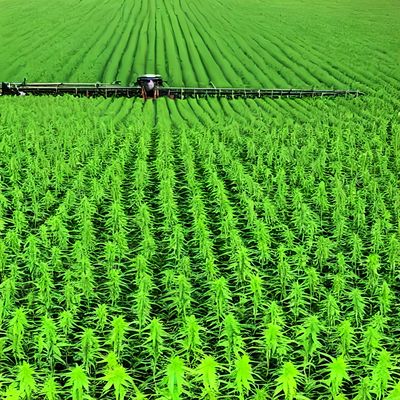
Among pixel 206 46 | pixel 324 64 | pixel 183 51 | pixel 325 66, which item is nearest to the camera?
pixel 325 66

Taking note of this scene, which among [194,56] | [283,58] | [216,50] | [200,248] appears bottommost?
[200,248]

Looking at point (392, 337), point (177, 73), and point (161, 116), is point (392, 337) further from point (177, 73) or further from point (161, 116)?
point (177, 73)

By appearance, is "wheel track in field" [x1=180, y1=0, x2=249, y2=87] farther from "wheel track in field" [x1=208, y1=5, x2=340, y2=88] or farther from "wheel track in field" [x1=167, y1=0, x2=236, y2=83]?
"wheel track in field" [x1=208, y1=5, x2=340, y2=88]

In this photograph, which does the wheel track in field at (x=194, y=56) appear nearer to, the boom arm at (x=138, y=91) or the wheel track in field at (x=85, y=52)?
the boom arm at (x=138, y=91)

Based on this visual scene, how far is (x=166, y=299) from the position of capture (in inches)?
329

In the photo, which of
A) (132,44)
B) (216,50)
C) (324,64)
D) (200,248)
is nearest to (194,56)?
(216,50)

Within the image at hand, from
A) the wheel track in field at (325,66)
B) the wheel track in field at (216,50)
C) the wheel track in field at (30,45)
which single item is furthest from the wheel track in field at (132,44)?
the wheel track in field at (325,66)

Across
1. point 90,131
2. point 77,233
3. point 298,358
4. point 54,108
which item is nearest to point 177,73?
point 54,108

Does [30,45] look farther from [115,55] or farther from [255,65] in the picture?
[255,65]

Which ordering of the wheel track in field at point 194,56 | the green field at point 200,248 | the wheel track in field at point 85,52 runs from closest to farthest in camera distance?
1. the green field at point 200,248
2. the wheel track in field at point 194,56
3. the wheel track in field at point 85,52

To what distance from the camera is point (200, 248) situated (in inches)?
384

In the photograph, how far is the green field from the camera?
7023 millimetres

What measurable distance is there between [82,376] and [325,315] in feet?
11.4

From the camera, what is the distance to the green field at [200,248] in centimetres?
702
